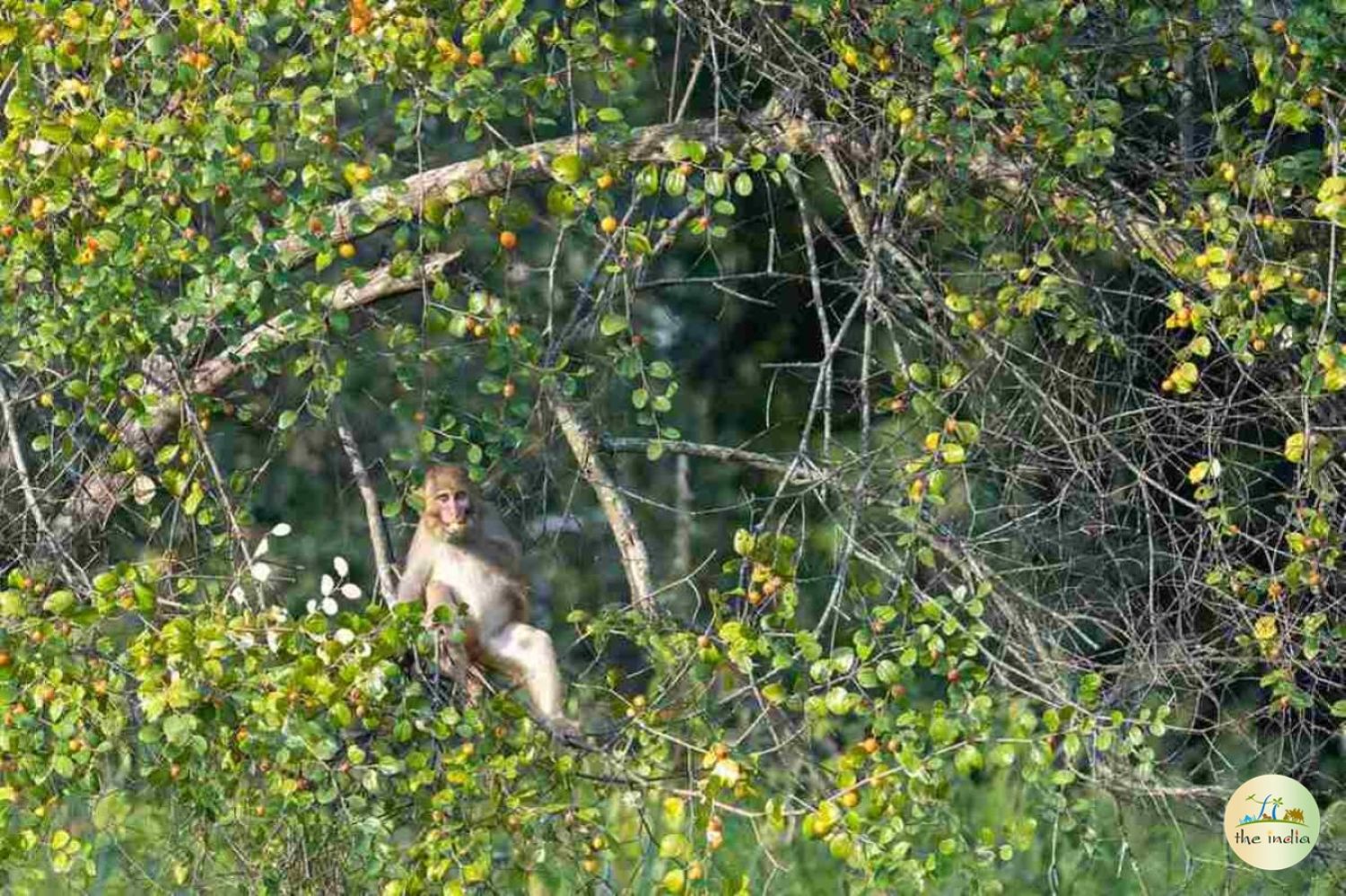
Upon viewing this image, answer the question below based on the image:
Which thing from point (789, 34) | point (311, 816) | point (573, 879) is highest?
point (789, 34)

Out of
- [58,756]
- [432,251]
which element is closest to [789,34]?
[432,251]

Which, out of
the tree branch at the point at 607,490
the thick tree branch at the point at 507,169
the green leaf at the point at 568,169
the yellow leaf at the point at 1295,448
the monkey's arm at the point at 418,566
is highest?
the green leaf at the point at 568,169

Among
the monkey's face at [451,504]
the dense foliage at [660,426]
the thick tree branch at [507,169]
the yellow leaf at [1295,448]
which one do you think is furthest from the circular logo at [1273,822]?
the monkey's face at [451,504]

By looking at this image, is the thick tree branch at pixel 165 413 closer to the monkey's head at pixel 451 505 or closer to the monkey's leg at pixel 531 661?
the monkey's head at pixel 451 505

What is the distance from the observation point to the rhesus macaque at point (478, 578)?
5.66 metres

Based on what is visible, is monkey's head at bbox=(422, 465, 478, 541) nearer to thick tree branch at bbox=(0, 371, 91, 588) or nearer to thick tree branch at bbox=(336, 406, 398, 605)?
thick tree branch at bbox=(336, 406, 398, 605)

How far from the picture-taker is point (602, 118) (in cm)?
435

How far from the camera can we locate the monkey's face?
593cm

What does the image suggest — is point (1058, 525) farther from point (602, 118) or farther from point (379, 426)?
point (379, 426)

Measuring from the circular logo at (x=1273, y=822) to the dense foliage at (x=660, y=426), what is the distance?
0.10 m

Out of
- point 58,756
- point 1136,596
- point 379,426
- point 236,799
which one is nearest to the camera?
point 58,756

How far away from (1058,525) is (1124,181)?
93 centimetres

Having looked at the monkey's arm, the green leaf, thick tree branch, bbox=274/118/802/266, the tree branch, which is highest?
the green leaf

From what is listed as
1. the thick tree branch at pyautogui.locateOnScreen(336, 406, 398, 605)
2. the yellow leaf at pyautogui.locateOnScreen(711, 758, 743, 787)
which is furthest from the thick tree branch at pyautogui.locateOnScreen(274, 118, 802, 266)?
the yellow leaf at pyautogui.locateOnScreen(711, 758, 743, 787)
